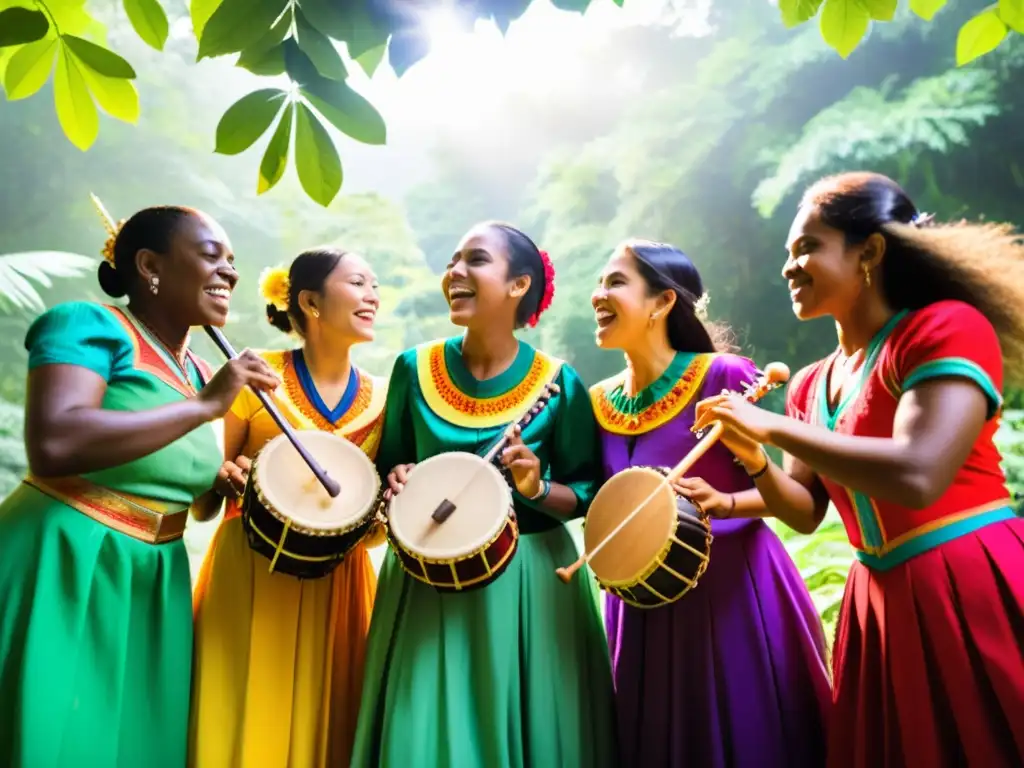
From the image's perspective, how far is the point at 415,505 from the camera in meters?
2.18

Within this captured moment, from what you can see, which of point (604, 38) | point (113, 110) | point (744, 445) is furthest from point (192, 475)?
point (604, 38)

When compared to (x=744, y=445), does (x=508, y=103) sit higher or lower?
higher

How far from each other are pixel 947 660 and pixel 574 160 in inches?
380

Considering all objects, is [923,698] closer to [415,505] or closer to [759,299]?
[415,505]

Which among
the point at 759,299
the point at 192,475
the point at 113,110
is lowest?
the point at 192,475

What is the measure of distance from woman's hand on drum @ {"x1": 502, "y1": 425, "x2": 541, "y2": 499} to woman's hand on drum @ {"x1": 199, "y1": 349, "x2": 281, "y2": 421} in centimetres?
71

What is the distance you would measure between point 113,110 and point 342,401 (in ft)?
4.57

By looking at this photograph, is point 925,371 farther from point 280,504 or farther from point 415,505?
point 280,504

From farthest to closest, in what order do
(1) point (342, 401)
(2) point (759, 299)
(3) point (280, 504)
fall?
(2) point (759, 299) < (1) point (342, 401) < (3) point (280, 504)

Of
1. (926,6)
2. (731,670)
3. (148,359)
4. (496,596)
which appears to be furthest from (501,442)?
(926,6)

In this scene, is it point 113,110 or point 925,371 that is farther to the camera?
point 925,371

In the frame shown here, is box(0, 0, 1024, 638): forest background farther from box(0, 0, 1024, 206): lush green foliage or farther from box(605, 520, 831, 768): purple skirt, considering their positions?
box(0, 0, 1024, 206): lush green foliage

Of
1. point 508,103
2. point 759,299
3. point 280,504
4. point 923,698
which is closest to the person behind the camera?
point 923,698

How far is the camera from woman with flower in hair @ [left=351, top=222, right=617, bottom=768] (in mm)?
2115
